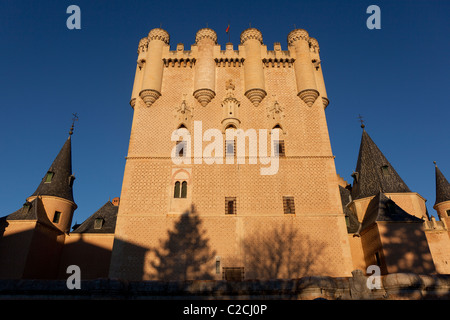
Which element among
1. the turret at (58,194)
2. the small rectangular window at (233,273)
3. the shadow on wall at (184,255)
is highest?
the turret at (58,194)

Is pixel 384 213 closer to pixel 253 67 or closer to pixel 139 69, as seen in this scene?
pixel 253 67

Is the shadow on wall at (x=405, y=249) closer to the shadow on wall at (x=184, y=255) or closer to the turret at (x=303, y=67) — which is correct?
the turret at (x=303, y=67)

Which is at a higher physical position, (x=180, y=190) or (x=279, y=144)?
(x=279, y=144)

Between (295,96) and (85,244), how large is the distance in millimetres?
16988

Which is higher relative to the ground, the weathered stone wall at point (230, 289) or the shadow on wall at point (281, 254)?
the shadow on wall at point (281, 254)

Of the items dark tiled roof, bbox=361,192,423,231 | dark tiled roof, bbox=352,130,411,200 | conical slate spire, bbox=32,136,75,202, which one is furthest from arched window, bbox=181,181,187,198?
dark tiled roof, bbox=352,130,411,200

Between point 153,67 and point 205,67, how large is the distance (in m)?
3.28

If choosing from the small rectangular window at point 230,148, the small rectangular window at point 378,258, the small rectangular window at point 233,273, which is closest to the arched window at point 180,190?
the small rectangular window at point 230,148

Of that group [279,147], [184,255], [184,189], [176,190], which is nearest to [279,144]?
[279,147]

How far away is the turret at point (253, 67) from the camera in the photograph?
1900 centimetres

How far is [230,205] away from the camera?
16.2m

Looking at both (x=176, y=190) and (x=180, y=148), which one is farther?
(x=180, y=148)

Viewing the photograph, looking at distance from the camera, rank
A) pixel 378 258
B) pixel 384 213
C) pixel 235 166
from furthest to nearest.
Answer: pixel 384 213 < pixel 235 166 < pixel 378 258

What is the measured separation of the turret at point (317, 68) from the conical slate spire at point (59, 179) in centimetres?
1921
